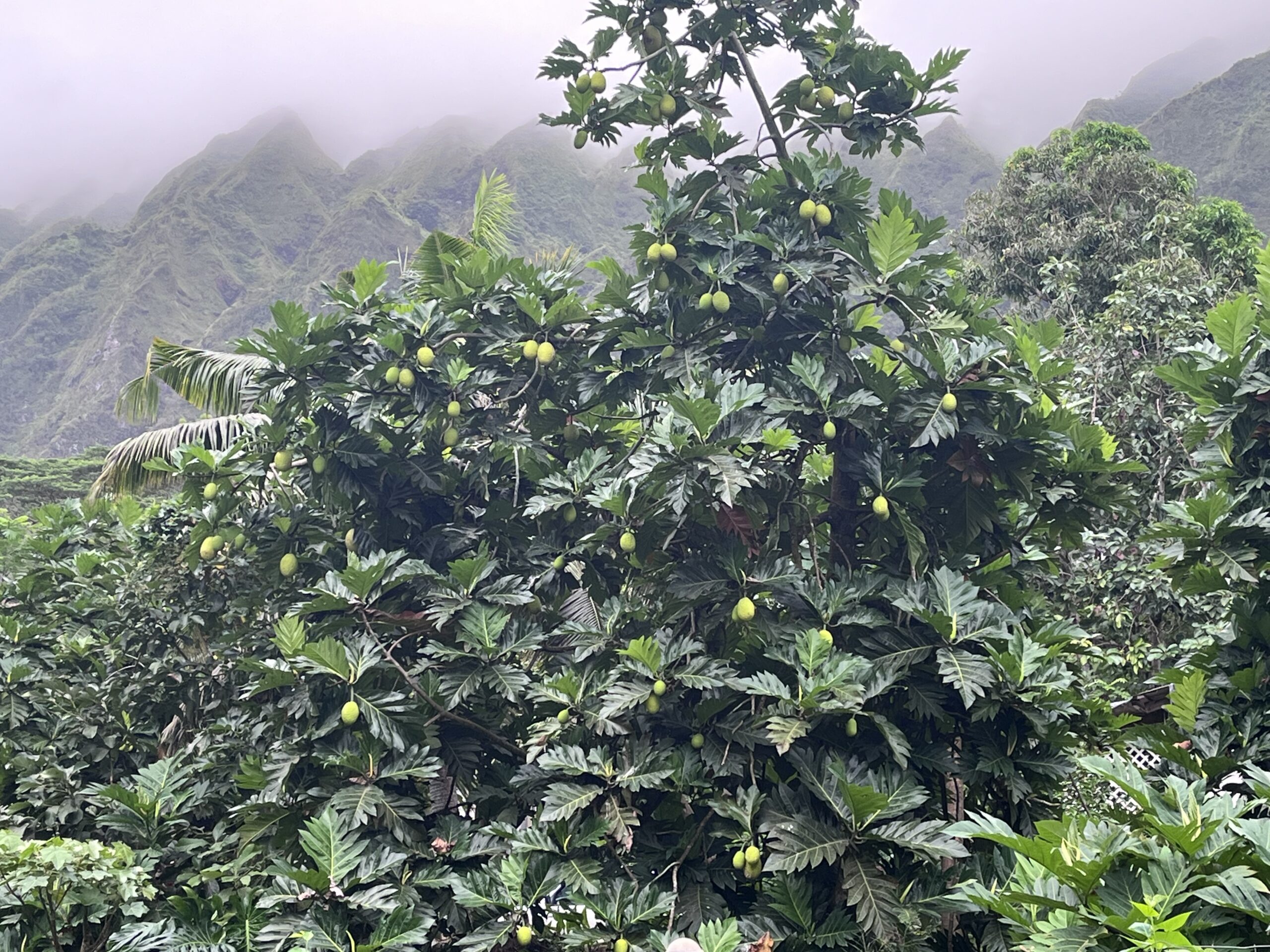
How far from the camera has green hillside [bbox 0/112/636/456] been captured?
144 feet

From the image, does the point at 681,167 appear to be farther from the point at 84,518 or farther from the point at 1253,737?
the point at 84,518

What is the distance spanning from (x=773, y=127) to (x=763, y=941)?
2516 mm

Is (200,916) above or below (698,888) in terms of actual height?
below

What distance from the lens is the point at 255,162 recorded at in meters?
59.1

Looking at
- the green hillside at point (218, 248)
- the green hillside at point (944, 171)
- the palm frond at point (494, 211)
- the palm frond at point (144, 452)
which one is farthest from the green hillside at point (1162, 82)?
the palm frond at point (144, 452)

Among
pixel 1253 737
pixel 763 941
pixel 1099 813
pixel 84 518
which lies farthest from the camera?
pixel 84 518

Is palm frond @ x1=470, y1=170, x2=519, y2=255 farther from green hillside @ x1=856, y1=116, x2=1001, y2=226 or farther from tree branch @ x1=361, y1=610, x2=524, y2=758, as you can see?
green hillside @ x1=856, y1=116, x2=1001, y2=226

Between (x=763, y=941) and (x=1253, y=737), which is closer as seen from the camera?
(x=763, y=941)

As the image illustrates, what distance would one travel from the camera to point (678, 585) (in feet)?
9.02

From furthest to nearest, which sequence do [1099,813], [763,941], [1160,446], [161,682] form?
[1160,446], [161,682], [1099,813], [763,941]

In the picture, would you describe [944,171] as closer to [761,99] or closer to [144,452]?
[144,452]

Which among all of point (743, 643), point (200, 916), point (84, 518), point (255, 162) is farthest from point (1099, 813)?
point (255, 162)

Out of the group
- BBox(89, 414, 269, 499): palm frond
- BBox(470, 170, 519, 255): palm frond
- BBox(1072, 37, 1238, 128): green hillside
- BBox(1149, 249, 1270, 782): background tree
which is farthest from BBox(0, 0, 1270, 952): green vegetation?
BBox(1072, 37, 1238, 128): green hillside

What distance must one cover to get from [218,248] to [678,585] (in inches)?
2201
